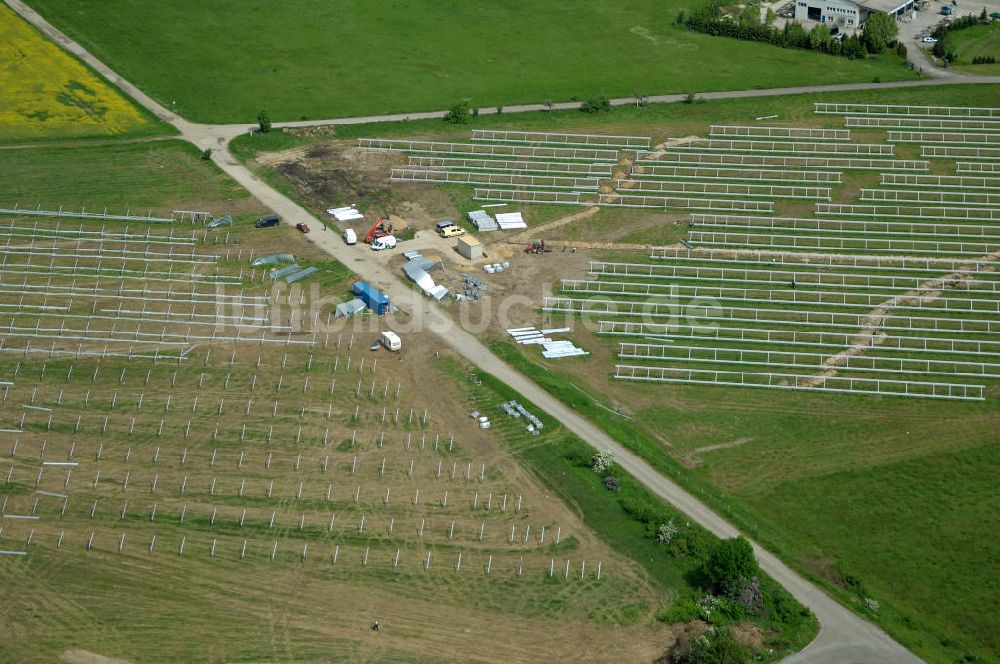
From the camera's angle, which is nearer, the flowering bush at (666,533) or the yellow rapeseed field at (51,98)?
the flowering bush at (666,533)

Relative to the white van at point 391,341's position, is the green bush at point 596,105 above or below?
above

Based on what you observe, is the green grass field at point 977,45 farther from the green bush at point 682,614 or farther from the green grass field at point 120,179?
the green bush at point 682,614

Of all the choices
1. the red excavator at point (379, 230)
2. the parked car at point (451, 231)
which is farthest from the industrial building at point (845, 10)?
the red excavator at point (379, 230)

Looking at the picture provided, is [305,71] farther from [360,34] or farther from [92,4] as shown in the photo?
[92,4]

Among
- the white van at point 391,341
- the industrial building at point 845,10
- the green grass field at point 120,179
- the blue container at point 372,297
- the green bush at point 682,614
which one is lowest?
the green bush at point 682,614

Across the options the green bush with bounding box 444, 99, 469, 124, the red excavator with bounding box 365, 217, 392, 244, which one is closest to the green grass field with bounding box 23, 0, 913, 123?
the green bush with bounding box 444, 99, 469, 124

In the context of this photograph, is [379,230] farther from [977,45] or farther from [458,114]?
[977,45]

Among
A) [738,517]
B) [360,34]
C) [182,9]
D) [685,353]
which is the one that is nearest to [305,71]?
[360,34]
